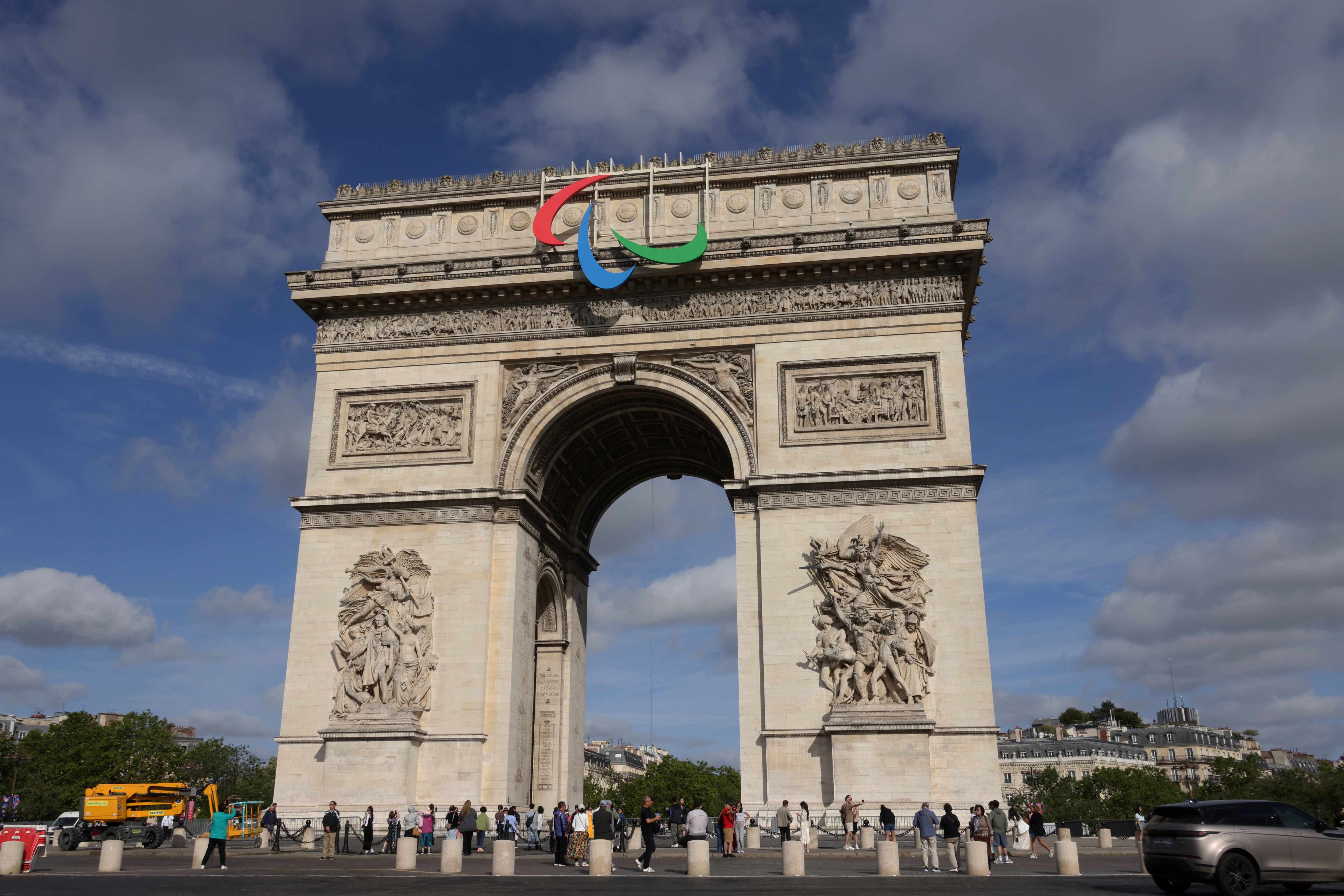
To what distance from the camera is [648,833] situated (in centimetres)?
1898

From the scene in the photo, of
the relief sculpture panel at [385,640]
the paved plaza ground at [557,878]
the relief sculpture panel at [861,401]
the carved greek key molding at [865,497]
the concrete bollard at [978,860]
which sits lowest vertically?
the paved plaza ground at [557,878]

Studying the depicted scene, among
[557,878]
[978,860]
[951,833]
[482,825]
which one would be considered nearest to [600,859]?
[557,878]

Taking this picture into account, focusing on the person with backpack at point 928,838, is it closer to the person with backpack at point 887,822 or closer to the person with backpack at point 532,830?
the person with backpack at point 887,822

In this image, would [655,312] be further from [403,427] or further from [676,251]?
[403,427]

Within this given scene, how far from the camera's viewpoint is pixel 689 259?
2691 centimetres

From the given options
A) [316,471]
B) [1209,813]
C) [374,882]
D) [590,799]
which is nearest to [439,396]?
[316,471]

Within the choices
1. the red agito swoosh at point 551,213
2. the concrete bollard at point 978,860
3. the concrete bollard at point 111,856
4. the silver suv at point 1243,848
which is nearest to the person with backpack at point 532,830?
the concrete bollard at point 111,856

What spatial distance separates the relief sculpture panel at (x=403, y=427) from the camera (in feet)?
91.1

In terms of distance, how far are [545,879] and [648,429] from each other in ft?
52.4

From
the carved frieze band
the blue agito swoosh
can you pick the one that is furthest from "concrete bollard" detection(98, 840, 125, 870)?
the blue agito swoosh

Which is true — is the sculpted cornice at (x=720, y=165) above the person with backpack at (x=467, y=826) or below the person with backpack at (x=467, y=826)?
above

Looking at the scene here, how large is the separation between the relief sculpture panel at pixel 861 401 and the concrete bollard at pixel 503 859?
1218cm

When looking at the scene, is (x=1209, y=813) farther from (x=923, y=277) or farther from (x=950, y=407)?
(x=923, y=277)

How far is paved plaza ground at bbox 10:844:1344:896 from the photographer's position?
14.3m
